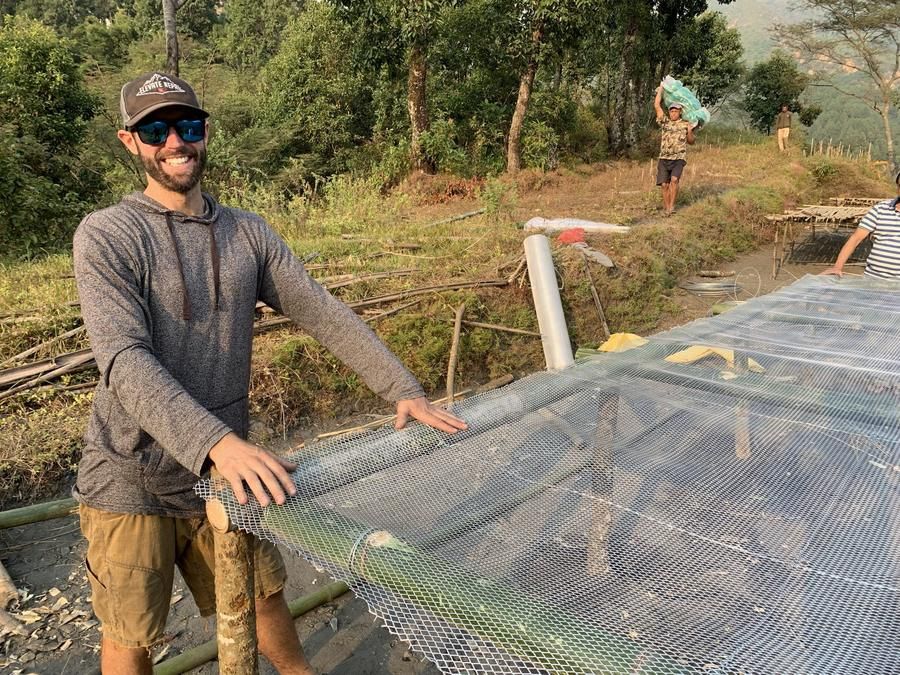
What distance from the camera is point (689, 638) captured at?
1012mm

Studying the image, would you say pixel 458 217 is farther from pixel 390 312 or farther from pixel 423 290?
pixel 390 312

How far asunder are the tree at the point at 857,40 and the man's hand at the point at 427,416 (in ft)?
70.8

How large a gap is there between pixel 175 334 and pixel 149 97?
61 centimetres

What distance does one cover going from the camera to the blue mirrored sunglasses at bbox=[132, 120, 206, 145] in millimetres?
1554

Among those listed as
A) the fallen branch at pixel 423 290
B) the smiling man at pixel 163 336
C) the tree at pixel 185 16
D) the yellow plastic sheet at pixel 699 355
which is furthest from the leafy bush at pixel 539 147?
the smiling man at pixel 163 336

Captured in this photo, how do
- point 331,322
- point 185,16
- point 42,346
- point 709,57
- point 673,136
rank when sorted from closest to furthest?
point 331,322 < point 42,346 < point 673,136 < point 709,57 < point 185,16

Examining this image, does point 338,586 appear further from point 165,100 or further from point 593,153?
point 593,153

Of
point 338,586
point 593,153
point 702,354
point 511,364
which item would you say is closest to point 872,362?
point 702,354

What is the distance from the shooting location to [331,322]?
70.5 inches

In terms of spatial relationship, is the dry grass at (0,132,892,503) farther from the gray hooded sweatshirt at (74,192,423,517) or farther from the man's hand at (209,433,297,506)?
the man's hand at (209,433,297,506)

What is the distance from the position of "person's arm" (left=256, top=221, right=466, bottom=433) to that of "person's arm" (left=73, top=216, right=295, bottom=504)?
407 millimetres

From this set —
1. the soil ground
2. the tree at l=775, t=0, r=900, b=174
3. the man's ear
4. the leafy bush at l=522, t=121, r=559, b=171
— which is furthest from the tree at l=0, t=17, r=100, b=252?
the tree at l=775, t=0, r=900, b=174

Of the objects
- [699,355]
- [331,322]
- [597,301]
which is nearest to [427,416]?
[331,322]

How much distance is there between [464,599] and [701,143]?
1917cm
